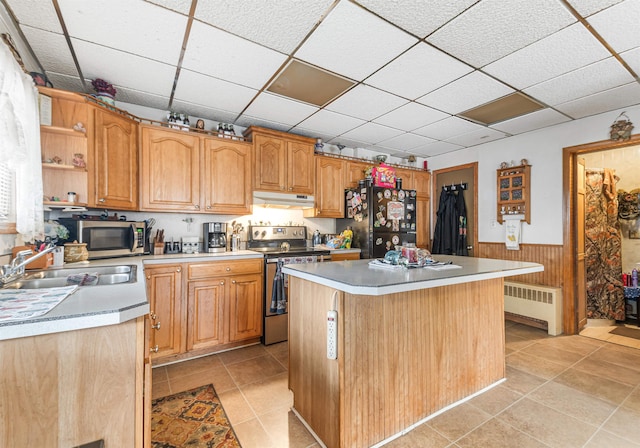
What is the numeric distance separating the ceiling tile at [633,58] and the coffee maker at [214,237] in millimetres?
3842

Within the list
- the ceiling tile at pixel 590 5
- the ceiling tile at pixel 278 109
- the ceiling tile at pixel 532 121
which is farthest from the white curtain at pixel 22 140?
the ceiling tile at pixel 532 121

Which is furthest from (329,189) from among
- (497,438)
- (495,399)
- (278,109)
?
(497,438)

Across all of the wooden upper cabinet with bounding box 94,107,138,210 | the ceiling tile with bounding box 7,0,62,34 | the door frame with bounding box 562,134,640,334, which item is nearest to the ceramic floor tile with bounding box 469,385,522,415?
the door frame with bounding box 562,134,640,334

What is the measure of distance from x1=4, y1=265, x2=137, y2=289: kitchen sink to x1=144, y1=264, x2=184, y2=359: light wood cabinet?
1.68 ft

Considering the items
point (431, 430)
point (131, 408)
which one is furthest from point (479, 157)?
point (131, 408)

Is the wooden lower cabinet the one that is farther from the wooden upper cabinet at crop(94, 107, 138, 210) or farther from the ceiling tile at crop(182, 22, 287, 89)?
the ceiling tile at crop(182, 22, 287, 89)

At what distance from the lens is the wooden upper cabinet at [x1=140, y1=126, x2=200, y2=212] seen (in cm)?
288

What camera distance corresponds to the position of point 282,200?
365 cm

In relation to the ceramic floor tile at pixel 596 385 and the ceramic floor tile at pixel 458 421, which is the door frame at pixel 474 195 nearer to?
the ceramic floor tile at pixel 596 385

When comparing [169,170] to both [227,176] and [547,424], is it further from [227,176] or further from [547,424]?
[547,424]

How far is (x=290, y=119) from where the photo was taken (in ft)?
11.3

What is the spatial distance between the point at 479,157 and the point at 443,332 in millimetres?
3451

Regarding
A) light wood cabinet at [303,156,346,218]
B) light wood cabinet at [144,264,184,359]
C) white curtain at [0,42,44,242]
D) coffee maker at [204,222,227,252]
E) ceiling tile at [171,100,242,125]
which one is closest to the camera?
white curtain at [0,42,44,242]

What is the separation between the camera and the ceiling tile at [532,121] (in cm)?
327
